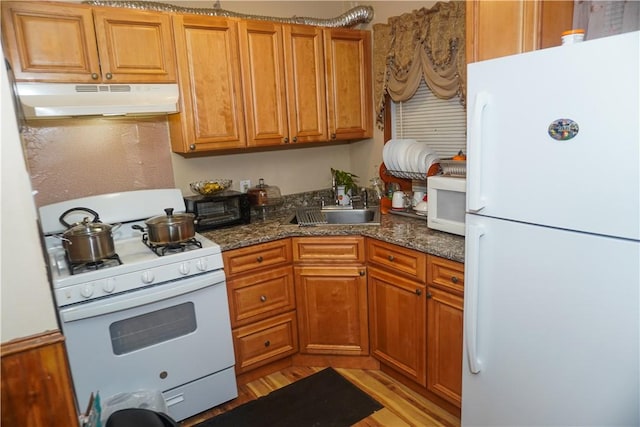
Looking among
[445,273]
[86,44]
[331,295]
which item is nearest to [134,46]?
[86,44]

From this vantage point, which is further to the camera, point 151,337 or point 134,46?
point 134,46

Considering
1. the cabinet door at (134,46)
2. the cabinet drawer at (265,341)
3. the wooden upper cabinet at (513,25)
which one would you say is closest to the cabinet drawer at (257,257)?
the cabinet drawer at (265,341)

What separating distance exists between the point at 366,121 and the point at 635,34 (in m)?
2.18

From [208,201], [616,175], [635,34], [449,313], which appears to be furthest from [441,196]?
[208,201]

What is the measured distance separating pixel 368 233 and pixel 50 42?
1.98 m

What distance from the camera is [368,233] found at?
99.9 inches

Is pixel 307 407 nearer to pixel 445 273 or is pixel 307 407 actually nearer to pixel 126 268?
pixel 445 273

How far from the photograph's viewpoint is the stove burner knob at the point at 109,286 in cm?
202

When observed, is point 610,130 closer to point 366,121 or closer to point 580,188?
point 580,188

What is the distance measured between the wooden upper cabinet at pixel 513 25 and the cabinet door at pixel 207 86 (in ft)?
4.83

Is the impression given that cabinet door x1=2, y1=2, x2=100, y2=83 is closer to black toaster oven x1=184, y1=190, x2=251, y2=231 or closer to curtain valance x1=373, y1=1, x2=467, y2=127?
black toaster oven x1=184, y1=190, x2=251, y2=231

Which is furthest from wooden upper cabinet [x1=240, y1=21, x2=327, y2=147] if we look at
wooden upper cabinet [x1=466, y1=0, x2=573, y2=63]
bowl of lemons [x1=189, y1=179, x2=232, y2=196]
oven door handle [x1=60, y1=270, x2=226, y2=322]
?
wooden upper cabinet [x1=466, y1=0, x2=573, y2=63]

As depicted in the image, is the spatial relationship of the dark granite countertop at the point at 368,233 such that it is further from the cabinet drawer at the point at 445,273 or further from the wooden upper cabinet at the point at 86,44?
the wooden upper cabinet at the point at 86,44

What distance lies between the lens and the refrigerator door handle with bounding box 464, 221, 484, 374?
5.76ft
